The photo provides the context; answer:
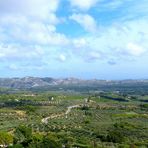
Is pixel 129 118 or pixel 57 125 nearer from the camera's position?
pixel 57 125

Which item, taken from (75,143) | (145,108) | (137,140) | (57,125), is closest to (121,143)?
(137,140)

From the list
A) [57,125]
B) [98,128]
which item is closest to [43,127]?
[57,125]

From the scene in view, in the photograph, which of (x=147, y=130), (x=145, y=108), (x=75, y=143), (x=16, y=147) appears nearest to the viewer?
A: (x=16, y=147)

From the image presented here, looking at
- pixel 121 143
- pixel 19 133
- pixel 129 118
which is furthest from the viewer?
pixel 129 118

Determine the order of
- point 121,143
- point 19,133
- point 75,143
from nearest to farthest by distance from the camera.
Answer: point 75,143 → point 121,143 → point 19,133

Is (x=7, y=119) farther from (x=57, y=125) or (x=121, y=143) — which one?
(x=121, y=143)

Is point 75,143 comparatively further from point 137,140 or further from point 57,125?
point 57,125

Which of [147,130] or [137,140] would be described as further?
[147,130]

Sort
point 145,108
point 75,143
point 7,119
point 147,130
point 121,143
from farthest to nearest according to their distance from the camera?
1. point 145,108
2. point 7,119
3. point 147,130
4. point 121,143
5. point 75,143
